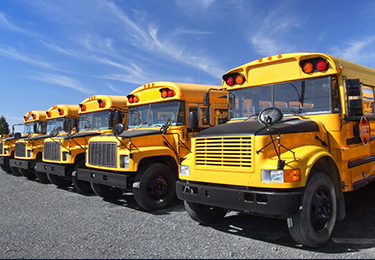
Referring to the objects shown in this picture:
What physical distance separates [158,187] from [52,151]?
3.59 metres

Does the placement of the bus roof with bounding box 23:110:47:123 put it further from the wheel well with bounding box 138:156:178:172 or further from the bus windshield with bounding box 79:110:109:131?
the wheel well with bounding box 138:156:178:172

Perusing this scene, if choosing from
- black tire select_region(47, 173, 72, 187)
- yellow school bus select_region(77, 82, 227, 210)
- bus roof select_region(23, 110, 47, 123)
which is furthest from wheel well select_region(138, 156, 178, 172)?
bus roof select_region(23, 110, 47, 123)

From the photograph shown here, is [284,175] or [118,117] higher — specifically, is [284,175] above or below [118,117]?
below

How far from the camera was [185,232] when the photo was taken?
4.28m

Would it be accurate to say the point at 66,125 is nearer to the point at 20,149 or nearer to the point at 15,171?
the point at 20,149

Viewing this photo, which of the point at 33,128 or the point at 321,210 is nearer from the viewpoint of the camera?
the point at 321,210

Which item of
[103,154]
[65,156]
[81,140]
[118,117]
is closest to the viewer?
[103,154]

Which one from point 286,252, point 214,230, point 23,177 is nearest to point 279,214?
point 286,252

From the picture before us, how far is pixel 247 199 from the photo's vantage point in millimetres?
3482

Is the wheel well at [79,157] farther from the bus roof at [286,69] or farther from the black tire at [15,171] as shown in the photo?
the black tire at [15,171]

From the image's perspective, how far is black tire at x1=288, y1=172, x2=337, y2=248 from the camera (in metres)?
3.33

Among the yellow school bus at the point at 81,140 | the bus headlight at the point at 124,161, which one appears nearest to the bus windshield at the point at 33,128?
the yellow school bus at the point at 81,140

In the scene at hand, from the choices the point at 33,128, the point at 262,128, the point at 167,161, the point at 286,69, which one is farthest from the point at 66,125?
the point at 262,128

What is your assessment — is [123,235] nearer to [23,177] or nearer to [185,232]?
[185,232]
